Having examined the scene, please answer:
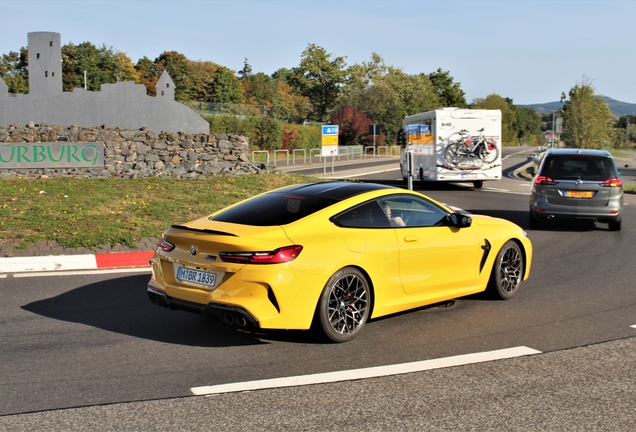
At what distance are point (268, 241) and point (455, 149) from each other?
20.9 m

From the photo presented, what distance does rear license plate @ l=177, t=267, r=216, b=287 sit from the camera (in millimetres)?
5957

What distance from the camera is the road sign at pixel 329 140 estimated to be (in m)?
36.2

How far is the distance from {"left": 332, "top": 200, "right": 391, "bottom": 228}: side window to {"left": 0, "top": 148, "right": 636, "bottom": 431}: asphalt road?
41.0 inches

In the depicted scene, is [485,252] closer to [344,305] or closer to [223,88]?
[344,305]

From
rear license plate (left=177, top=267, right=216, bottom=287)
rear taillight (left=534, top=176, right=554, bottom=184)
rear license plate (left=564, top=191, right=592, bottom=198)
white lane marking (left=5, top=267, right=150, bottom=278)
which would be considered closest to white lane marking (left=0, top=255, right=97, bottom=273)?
white lane marking (left=5, top=267, right=150, bottom=278)

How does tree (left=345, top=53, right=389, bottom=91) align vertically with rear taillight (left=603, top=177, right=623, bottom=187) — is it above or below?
above

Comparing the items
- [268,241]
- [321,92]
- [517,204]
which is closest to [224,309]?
[268,241]

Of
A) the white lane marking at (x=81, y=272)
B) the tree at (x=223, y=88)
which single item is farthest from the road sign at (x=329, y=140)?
the tree at (x=223, y=88)

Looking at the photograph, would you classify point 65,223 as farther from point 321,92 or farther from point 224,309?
point 321,92

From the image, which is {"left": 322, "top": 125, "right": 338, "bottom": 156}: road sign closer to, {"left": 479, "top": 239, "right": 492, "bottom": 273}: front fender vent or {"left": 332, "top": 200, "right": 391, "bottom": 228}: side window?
{"left": 479, "top": 239, "right": 492, "bottom": 273}: front fender vent

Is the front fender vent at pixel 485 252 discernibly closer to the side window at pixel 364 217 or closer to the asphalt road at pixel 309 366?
the asphalt road at pixel 309 366

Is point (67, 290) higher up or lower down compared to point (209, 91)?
lower down

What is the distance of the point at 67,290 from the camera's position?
28.0 feet

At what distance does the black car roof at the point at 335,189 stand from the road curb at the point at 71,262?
13.1 ft
